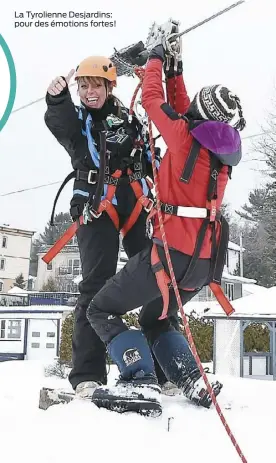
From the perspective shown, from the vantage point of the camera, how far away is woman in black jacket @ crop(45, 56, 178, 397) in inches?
125

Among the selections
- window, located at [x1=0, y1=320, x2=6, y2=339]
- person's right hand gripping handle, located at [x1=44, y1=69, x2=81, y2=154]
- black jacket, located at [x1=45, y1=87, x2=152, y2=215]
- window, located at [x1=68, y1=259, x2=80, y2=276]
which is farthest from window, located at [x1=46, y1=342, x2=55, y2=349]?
window, located at [x1=68, y1=259, x2=80, y2=276]

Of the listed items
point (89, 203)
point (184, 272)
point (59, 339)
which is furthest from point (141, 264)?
point (59, 339)

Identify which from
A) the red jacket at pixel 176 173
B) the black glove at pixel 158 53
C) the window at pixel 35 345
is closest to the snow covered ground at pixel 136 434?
the red jacket at pixel 176 173

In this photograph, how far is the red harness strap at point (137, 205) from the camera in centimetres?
316

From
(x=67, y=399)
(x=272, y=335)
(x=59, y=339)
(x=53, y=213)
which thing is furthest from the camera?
(x=59, y=339)

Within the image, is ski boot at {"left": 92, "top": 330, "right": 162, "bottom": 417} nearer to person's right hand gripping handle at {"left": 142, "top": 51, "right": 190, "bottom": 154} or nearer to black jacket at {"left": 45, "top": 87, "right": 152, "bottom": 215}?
black jacket at {"left": 45, "top": 87, "right": 152, "bottom": 215}

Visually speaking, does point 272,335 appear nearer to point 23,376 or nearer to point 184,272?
point 23,376

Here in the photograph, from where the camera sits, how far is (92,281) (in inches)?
128

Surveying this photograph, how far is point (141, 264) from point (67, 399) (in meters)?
0.91

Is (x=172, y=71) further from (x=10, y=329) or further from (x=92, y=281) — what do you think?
(x=10, y=329)

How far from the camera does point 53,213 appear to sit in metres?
3.65

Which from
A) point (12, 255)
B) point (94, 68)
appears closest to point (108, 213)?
point (94, 68)

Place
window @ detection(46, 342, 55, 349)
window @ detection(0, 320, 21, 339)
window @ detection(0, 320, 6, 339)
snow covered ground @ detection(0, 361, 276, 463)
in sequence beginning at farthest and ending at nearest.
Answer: window @ detection(0, 320, 6, 339), window @ detection(0, 320, 21, 339), window @ detection(46, 342, 55, 349), snow covered ground @ detection(0, 361, 276, 463)

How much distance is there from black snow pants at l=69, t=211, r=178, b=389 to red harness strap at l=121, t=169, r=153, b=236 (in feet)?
0.33
